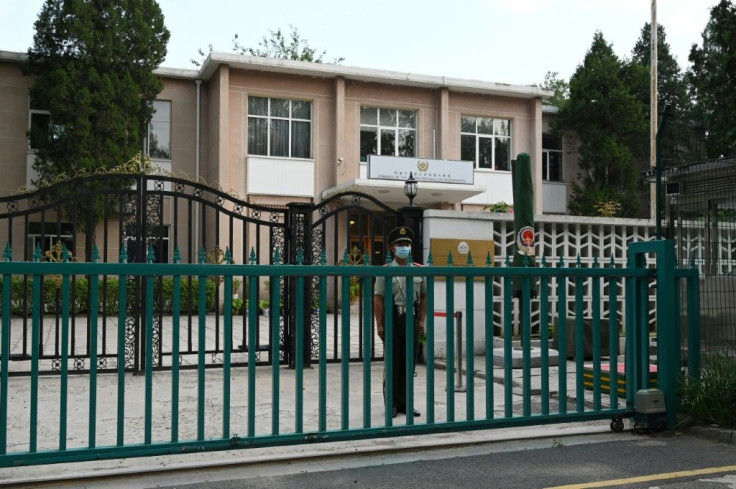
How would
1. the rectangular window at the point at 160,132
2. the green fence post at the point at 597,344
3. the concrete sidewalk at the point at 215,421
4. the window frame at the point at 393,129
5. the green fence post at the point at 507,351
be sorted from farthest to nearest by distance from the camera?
the window frame at the point at 393,129 → the rectangular window at the point at 160,132 → the green fence post at the point at 597,344 → the green fence post at the point at 507,351 → the concrete sidewalk at the point at 215,421

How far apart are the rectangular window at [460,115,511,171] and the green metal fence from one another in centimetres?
1959

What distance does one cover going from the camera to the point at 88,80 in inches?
866

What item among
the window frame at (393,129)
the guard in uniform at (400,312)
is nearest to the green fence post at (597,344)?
the guard in uniform at (400,312)

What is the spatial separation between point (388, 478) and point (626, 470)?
171 cm

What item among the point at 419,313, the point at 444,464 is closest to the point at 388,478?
the point at 444,464

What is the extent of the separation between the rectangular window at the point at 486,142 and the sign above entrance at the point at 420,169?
11.0 ft

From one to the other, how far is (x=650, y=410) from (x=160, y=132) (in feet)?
72.3

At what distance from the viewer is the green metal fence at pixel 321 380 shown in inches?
189

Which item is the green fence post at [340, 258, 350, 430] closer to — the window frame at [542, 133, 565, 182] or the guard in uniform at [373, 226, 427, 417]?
the guard in uniform at [373, 226, 427, 417]

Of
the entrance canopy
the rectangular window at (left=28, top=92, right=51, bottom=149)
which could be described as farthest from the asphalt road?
the rectangular window at (left=28, top=92, right=51, bottom=149)

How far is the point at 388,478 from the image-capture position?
500cm

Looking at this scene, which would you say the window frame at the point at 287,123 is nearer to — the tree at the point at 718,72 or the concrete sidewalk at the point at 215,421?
the tree at the point at 718,72

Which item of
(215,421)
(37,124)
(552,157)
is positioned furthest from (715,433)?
(552,157)

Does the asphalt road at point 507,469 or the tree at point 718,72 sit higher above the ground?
the tree at point 718,72
